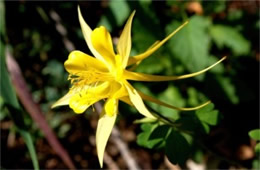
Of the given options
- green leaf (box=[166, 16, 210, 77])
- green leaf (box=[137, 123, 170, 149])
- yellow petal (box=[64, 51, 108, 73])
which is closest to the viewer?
yellow petal (box=[64, 51, 108, 73])

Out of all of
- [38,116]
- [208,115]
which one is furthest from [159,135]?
[38,116]

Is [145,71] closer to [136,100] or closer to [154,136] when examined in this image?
[154,136]

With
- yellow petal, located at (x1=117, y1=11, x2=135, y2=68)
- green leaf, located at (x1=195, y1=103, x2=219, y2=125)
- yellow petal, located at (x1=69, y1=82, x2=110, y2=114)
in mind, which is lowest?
green leaf, located at (x1=195, y1=103, x2=219, y2=125)

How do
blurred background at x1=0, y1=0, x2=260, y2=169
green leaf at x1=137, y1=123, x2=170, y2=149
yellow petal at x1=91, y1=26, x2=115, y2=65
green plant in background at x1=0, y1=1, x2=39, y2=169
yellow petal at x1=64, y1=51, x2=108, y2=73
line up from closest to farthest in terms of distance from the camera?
yellow petal at x1=91, y1=26, x2=115, y2=65
yellow petal at x1=64, y1=51, x2=108, y2=73
green leaf at x1=137, y1=123, x2=170, y2=149
green plant in background at x1=0, y1=1, x2=39, y2=169
blurred background at x1=0, y1=0, x2=260, y2=169

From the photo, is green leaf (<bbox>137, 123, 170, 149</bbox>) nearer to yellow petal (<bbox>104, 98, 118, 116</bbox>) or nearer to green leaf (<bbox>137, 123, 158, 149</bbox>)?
green leaf (<bbox>137, 123, 158, 149</bbox>)

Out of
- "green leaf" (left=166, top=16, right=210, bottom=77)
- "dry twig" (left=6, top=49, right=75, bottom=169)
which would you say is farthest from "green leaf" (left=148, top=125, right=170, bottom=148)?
"dry twig" (left=6, top=49, right=75, bottom=169)

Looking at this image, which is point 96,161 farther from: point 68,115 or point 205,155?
point 205,155

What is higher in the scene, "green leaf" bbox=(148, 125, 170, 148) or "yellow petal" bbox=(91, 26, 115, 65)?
"yellow petal" bbox=(91, 26, 115, 65)
